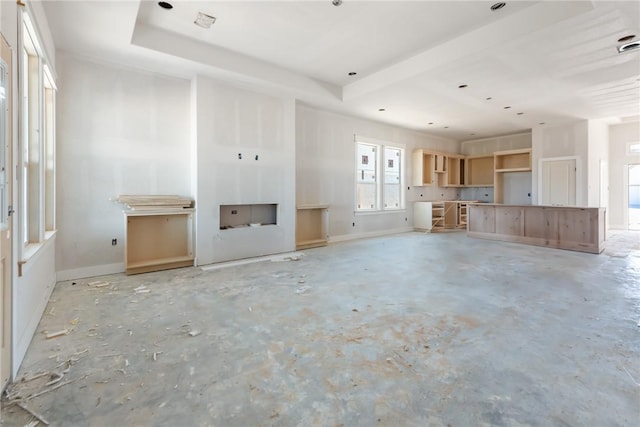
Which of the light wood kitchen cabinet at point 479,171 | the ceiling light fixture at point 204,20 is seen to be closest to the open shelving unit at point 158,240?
the ceiling light fixture at point 204,20

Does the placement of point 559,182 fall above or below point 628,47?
below

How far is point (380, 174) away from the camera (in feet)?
28.9

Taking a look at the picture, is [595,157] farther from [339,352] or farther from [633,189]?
[339,352]

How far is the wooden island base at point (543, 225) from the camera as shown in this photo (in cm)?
608

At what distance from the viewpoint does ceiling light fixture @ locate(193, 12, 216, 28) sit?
3.86m

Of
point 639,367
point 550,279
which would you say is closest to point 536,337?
point 639,367

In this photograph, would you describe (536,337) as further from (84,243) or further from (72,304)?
(84,243)

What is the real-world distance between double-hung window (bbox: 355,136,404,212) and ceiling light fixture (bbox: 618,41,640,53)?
5.05 m

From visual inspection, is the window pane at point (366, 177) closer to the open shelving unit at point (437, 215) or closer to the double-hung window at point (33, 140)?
the open shelving unit at point (437, 215)

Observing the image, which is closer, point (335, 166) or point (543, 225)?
point (543, 225)

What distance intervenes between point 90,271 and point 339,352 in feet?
13.5

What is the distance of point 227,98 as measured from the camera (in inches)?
211

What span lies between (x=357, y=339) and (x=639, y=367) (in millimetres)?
1910

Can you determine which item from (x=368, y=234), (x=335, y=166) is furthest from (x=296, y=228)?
(x=368, y=234)
